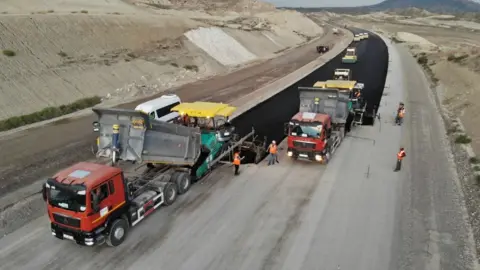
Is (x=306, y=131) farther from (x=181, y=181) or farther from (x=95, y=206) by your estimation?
(x=95, y=206)

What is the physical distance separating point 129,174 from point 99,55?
2532 centimetres

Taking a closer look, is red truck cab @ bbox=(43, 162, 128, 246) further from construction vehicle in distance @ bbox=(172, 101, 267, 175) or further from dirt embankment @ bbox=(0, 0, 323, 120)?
dirt embankment @ bbox=(0, 0, 323, 120)

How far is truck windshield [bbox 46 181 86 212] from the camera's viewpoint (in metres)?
10.9

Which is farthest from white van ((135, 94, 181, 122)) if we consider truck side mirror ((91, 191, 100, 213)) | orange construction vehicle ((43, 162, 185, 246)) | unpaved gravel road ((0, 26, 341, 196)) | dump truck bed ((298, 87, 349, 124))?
truck side mirror ((91, 191, 100, 213))

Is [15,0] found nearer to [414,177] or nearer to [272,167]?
[272,167]

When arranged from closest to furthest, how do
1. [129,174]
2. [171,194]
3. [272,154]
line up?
[171,194], [129,174], [272,154]

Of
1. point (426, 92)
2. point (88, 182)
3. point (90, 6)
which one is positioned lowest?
point (426, 92)

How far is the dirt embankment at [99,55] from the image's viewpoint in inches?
1191

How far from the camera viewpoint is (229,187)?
16.6 m

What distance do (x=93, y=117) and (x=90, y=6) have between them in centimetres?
4910

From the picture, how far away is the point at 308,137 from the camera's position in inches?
721

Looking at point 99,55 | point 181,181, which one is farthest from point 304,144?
point 99,55

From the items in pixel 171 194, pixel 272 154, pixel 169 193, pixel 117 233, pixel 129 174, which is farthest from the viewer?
pixel 272 154

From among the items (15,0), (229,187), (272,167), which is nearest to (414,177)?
(272,167)
